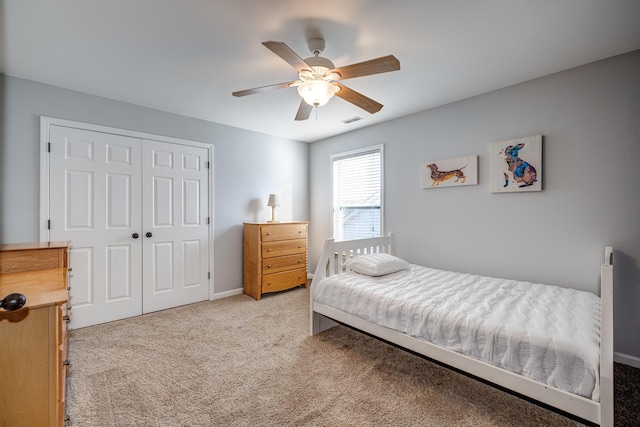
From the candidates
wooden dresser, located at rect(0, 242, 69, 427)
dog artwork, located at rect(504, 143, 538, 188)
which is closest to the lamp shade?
dog artwork, located at rect(504, 143, 538, 188)

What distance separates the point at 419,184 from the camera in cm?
350

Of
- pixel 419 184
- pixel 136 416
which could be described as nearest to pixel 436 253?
pixel 419 184

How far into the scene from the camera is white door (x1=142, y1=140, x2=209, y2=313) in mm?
3350

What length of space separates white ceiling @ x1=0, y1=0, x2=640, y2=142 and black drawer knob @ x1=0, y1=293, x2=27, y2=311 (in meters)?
1.73

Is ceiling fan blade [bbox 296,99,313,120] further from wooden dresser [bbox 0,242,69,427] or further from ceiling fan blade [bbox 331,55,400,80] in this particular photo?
wooden dresser [bbox 0,242,69,427]

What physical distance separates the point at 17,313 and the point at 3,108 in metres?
2.73

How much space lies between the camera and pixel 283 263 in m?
4.08

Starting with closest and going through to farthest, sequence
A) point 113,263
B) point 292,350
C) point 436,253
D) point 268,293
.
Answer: point 292,350, point 113,263, point 436,253, point 268,293

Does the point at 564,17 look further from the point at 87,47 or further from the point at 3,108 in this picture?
the point at 3,108

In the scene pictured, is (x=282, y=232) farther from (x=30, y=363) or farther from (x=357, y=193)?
(x=30, y=363)

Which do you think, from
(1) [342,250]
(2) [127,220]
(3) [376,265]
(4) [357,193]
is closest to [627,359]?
(3) [376,265]

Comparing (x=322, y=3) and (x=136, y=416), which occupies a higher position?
(x=322, y=3)

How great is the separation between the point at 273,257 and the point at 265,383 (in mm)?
2101

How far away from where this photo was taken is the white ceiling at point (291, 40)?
172cm
